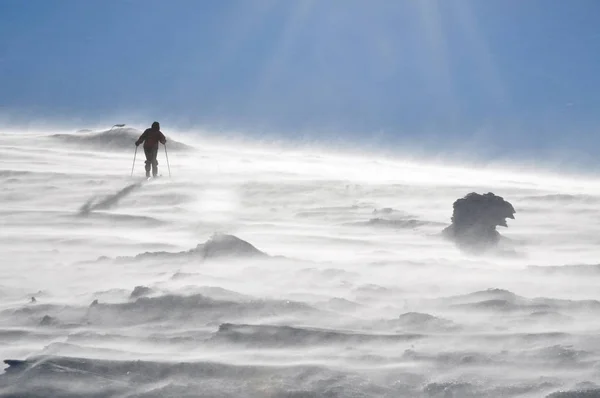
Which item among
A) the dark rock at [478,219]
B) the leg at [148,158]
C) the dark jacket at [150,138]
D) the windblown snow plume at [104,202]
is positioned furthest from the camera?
the dark jacket at [150,138]

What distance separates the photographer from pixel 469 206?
29.2 feet

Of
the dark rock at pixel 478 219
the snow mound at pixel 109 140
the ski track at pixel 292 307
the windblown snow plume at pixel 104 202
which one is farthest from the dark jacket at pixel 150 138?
the snow mound at pixel 109 140

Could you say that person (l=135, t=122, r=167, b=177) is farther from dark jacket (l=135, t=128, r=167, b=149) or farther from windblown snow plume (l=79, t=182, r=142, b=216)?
windblown snow plume (l=79, t=182, r=142, b=216)

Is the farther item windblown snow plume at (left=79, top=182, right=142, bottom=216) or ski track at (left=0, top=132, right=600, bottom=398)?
windblown snow plume at (left=79, top=182, right=142, bottom=216)

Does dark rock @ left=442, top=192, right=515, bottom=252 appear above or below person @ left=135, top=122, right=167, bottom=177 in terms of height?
below

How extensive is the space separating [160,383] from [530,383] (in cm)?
186

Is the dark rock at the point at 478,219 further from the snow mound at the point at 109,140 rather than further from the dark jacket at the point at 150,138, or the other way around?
the snow mound at the point at 109,140

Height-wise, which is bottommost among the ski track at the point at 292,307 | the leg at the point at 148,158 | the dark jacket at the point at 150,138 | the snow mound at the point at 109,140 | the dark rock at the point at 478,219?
the ski track at the point at 292,307

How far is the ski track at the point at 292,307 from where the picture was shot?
374 cm

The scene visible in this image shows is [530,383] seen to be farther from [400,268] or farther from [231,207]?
[231,207]

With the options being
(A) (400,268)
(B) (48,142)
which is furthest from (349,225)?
(B) (48,142)

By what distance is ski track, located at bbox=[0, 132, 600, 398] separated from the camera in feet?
12.3

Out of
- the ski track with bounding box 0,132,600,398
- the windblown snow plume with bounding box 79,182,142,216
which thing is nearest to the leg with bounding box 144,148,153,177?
the windblown snow plume with bounding box 79,182,142,216

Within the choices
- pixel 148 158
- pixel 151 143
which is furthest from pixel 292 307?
pixel 151 143
